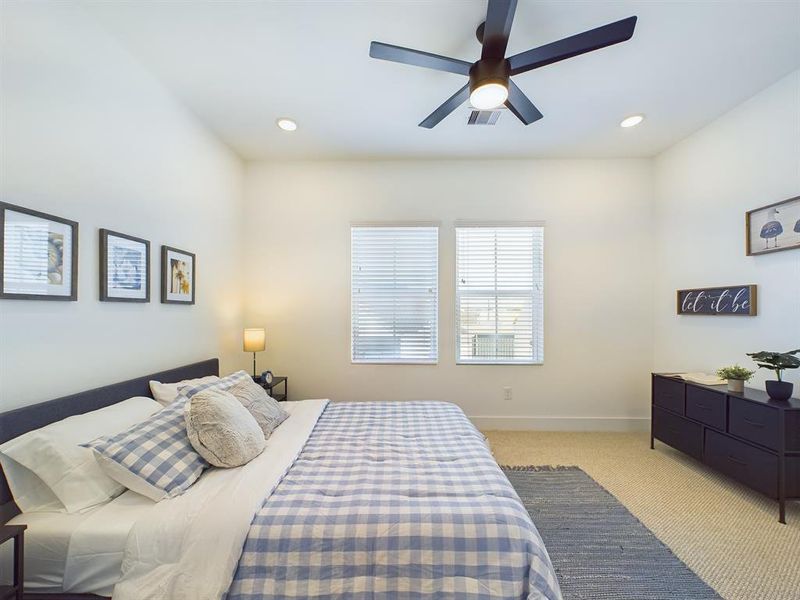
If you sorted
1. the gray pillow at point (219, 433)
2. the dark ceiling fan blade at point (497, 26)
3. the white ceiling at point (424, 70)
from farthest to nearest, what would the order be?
the white ceiling at point (424, 70) → the gray pillow at point (219, 433) → the dark ceiling fan blade at point (497, 26)

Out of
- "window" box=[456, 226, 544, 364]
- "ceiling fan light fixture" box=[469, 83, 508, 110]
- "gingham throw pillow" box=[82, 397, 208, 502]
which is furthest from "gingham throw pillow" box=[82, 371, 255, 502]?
"window" box=[456, 226, 544, 364]

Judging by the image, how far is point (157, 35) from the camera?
1.91 metres

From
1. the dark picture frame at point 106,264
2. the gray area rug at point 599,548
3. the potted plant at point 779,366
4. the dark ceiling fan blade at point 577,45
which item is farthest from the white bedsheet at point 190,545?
the potted plant at point 779,366

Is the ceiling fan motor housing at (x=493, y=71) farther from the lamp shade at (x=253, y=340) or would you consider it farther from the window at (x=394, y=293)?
the lamp shade at (x=253, y=340)

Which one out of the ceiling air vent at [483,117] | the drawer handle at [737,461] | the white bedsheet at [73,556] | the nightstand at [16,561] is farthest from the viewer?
the ceiling air vent at [483,117]

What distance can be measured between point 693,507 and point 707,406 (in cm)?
74

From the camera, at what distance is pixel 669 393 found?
111 inches

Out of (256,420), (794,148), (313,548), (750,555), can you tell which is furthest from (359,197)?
(750,555)

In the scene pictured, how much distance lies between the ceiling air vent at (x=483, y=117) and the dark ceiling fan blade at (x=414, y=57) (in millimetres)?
691

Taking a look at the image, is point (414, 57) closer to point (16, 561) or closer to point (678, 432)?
point (16, 561)

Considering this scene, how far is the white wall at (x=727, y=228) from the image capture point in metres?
2.32

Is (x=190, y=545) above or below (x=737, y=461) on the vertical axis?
above

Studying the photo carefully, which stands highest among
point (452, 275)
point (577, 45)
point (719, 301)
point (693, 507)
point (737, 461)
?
point (577, 45)

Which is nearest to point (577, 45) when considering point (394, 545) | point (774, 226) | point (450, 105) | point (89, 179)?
point (450, 105)
